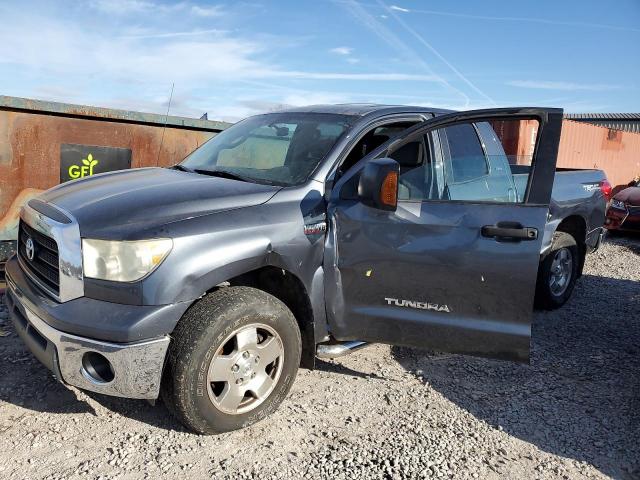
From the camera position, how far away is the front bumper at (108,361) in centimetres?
247

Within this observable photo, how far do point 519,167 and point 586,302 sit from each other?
2893 mm

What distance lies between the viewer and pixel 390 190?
292 cm

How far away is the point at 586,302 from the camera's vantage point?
552 cm

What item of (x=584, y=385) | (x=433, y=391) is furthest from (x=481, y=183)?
(x=584, y=385)

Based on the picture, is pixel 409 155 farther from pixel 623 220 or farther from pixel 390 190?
pixel 623 220

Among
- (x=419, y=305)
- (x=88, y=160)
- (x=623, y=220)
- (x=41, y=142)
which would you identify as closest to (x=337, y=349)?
(x=419, y=305)

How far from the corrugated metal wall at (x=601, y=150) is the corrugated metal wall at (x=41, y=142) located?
33.6 ft

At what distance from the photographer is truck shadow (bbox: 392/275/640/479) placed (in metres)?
2.92

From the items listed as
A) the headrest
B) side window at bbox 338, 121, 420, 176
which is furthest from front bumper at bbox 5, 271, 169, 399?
the headrest

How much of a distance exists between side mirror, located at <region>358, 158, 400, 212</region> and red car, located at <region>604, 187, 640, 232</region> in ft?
26.5

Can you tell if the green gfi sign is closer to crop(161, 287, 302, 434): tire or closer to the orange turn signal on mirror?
crop(161, 287, 302, 434): tire

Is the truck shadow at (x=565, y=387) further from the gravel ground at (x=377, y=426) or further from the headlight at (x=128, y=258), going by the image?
the headlight at (x=128, y=258)

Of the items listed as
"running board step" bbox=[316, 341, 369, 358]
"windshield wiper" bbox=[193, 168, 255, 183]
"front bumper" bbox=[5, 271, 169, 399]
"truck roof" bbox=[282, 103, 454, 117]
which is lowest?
"running board step" bbox=[316, 341, 369, 358]

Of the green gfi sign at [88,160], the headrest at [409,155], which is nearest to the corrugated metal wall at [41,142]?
the green gfi sign at [88,160]
